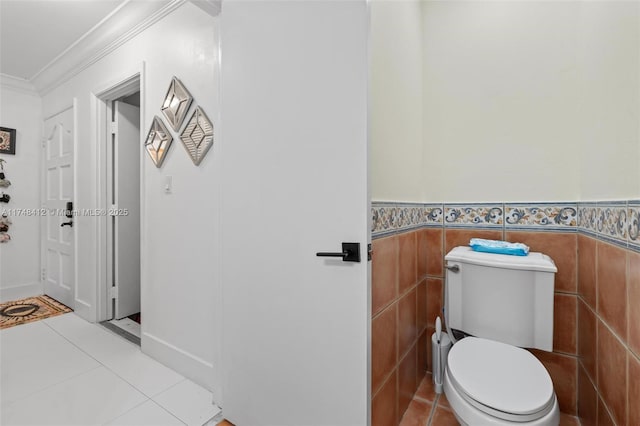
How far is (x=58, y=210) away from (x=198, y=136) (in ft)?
8.39

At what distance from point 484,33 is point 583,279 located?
4.66ft

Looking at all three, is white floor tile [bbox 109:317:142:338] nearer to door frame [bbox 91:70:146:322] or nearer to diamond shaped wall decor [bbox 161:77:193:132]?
door frame [bbox 91:70:146:322]

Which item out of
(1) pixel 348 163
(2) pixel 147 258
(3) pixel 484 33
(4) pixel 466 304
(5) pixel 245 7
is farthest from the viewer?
(2) pixel 147 258

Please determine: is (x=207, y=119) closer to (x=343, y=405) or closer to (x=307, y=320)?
(x=307, y=320)

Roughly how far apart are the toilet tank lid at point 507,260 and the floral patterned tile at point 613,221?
0.25m

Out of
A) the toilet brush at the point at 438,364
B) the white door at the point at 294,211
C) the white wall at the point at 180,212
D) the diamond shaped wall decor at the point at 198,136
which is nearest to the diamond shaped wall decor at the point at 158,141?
the white wall at the point at 180,212

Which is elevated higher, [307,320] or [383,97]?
[383,97]

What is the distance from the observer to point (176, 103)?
1812mm

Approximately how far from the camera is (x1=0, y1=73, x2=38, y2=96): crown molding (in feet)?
10.2

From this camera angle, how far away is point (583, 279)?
1.36 meters

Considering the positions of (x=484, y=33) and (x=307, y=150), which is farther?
(x=484, y=33)

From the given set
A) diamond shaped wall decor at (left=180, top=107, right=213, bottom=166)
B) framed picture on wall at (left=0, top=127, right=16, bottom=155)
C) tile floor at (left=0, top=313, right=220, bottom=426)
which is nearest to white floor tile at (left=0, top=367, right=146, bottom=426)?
tile floor at (left=0, top=313, right=220, bottom=426)

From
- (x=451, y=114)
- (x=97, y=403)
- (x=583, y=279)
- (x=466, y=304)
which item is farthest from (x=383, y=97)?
(x=97, y=403)

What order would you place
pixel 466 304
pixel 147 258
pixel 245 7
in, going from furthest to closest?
pixel 147 258 < pixel 466 304 < pixel 245 7
